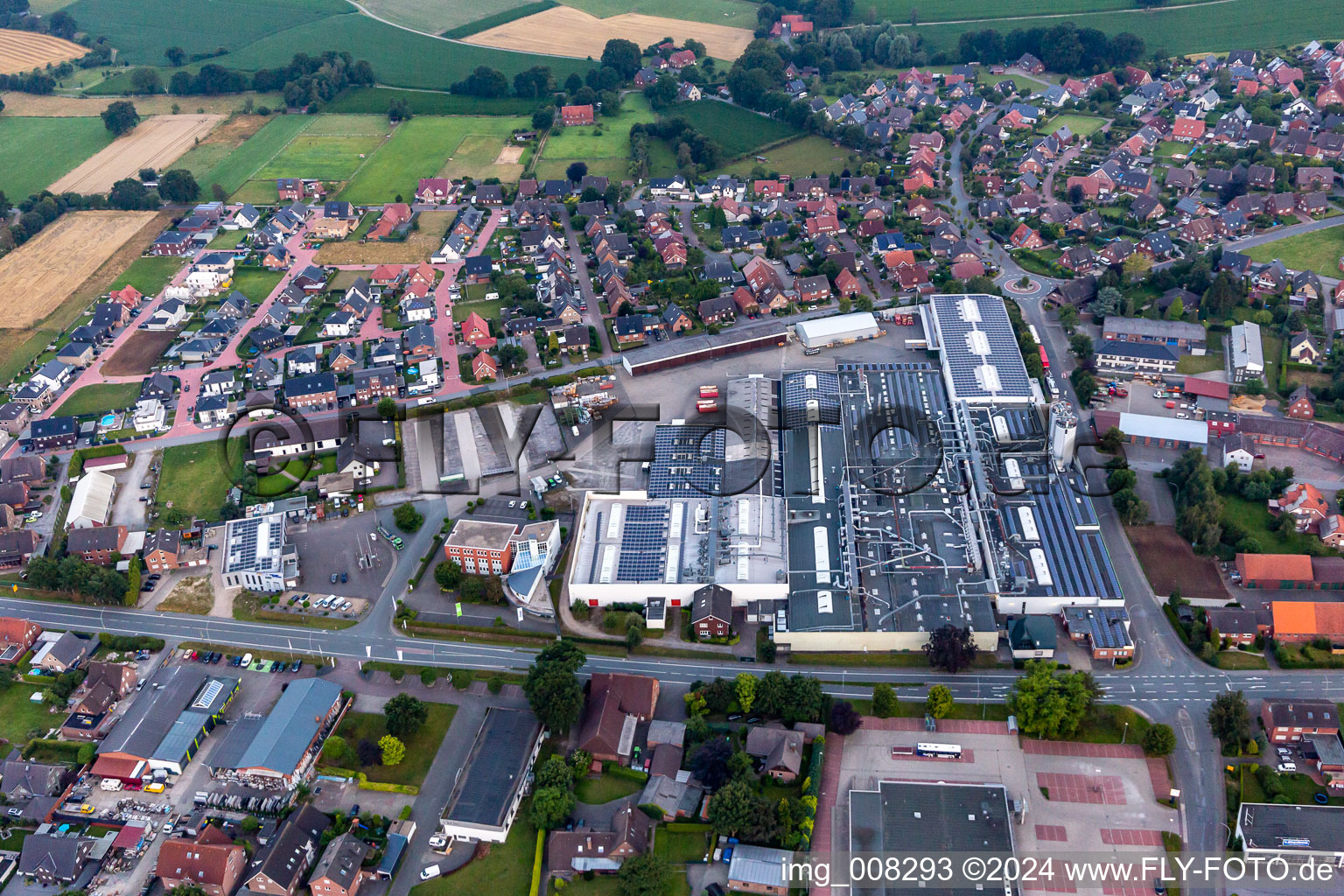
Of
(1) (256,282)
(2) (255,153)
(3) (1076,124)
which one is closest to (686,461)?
(1) (256,282)

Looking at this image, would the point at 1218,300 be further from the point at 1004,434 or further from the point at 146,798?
the point at 146,798

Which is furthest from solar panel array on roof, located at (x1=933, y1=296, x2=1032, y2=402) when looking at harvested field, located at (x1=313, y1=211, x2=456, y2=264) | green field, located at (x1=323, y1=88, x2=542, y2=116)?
green field, located at (x1=323, y1=88, x2=542, y2=116)

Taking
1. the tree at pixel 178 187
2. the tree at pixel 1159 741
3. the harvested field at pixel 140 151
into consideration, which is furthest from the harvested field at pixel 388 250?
the tree at pixel 1159 741

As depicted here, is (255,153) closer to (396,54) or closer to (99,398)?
(396,54)

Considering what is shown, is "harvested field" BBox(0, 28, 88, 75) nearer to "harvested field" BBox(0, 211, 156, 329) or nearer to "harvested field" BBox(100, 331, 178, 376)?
"harvested field" BBox(0, 211, 156, 329)

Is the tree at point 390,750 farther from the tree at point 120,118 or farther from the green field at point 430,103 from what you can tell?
the tree at point 120,118

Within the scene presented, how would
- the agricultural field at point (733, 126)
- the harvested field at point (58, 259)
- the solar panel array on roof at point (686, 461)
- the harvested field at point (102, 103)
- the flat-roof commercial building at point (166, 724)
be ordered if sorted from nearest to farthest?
the flat-roof commercial building at point (166, 724) < the solar panel array on roof at point (686, 461) < the harvested field at point (58, 259) < the agricultural field at point (733, 126) < the harvested field at point (102, 103)
